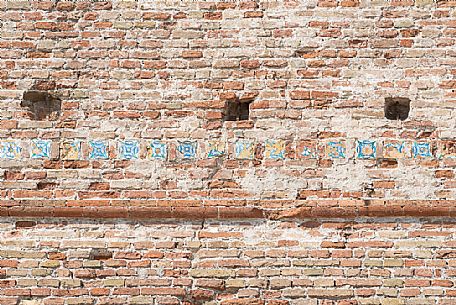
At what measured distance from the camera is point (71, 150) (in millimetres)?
5375

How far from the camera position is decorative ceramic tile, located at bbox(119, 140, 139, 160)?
5.34 meters

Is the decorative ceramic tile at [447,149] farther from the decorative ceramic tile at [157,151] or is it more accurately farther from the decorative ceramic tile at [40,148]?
the decorative ceramic tile at [40,148]

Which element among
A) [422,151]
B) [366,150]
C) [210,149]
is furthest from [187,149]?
[422,151]

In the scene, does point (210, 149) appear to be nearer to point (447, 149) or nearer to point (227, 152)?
point (227, 152)

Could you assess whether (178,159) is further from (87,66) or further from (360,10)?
(360,10)

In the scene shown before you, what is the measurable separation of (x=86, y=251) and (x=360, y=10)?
2743 mm

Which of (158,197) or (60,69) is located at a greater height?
(60,69)

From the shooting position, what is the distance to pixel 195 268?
5.18 metres

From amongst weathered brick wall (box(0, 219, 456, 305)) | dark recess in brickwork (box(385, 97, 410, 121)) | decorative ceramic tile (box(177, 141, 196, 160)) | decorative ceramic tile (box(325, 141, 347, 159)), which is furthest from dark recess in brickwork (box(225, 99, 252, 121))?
dark recess in brickwork (box(385, 97, 410, 121))

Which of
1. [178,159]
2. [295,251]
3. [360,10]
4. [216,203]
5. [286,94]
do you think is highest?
[360,10]

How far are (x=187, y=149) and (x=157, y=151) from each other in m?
0.22

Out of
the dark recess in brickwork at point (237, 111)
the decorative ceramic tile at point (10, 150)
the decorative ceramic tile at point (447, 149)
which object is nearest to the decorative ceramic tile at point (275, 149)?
the dark recess in brickwork at point (237, 111)

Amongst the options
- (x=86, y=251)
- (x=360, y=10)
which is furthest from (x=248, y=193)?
(x=360, y=10)

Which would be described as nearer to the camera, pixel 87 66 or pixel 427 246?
pixel 427 246
